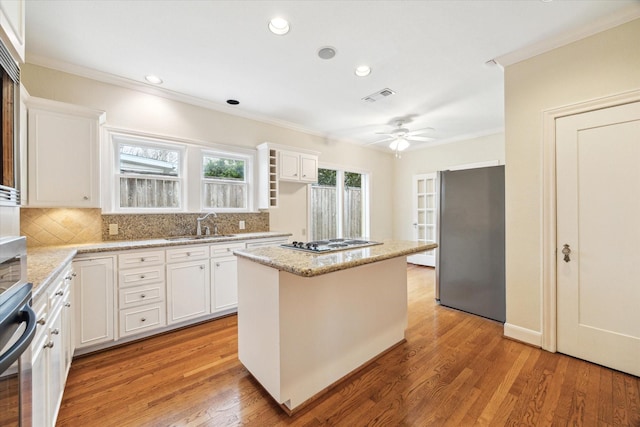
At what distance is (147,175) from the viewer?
312 centimetres

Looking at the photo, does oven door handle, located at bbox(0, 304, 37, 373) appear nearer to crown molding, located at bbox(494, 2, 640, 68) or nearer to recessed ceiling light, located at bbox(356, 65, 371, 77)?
recessed ceiling light, located at bbox(356, 65, 371, 77)

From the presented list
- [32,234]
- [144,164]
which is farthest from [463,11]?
[32,234]

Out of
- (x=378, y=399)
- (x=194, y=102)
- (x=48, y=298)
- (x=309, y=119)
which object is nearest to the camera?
(x=48, y=298)

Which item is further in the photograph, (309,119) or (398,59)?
(309,119)

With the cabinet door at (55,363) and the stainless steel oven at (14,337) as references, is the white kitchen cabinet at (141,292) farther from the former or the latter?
the stainless steel oven at (14,337)

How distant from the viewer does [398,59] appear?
2.56m

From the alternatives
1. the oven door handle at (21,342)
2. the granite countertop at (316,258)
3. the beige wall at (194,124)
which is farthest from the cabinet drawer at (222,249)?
the oven door handle at (21,342)

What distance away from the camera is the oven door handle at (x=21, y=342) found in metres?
0.69

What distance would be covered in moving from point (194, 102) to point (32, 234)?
2159 millimetres

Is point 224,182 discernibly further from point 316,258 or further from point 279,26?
point 316,258

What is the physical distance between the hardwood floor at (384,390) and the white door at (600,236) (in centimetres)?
25

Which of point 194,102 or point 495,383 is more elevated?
point 194,102

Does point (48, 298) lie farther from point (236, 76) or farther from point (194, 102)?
point (194, 102)

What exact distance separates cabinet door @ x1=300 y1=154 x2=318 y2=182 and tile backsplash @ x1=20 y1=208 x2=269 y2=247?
1413mm
